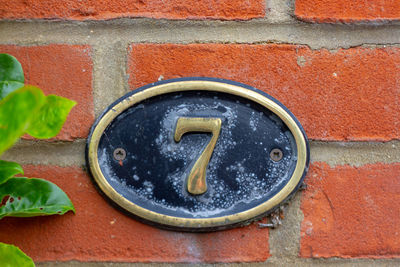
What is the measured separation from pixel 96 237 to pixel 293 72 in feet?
1.08

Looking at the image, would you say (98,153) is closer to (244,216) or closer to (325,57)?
(244,216)

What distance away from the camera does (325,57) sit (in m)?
0.54

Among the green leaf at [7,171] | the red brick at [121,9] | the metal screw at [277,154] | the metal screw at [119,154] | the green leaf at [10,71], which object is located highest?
the red brick at [121,9]

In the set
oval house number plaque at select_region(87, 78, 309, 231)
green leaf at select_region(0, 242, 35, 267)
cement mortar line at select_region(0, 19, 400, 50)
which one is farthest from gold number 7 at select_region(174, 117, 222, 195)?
green leaf at select_region(0, 242, 35, 267)

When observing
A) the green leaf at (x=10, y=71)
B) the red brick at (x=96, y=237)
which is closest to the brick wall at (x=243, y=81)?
the red brick at (x=96, y=237)

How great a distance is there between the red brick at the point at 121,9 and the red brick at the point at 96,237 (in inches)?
7.8

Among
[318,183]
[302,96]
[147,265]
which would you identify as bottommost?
[147,265]

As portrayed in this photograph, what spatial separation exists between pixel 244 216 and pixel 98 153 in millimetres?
199

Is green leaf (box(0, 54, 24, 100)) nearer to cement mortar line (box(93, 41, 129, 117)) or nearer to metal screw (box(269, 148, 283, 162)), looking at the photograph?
cement mortar line (box(93, 41, 129, 117))

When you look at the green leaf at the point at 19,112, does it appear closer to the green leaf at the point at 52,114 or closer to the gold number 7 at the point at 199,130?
the green leaf at the point at 52,114

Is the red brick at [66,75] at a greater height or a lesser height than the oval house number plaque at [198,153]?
greater

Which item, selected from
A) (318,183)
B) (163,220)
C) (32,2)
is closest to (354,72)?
(318,183)

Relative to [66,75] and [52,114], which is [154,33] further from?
[52,114]

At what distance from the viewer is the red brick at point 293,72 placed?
0.54 metres
